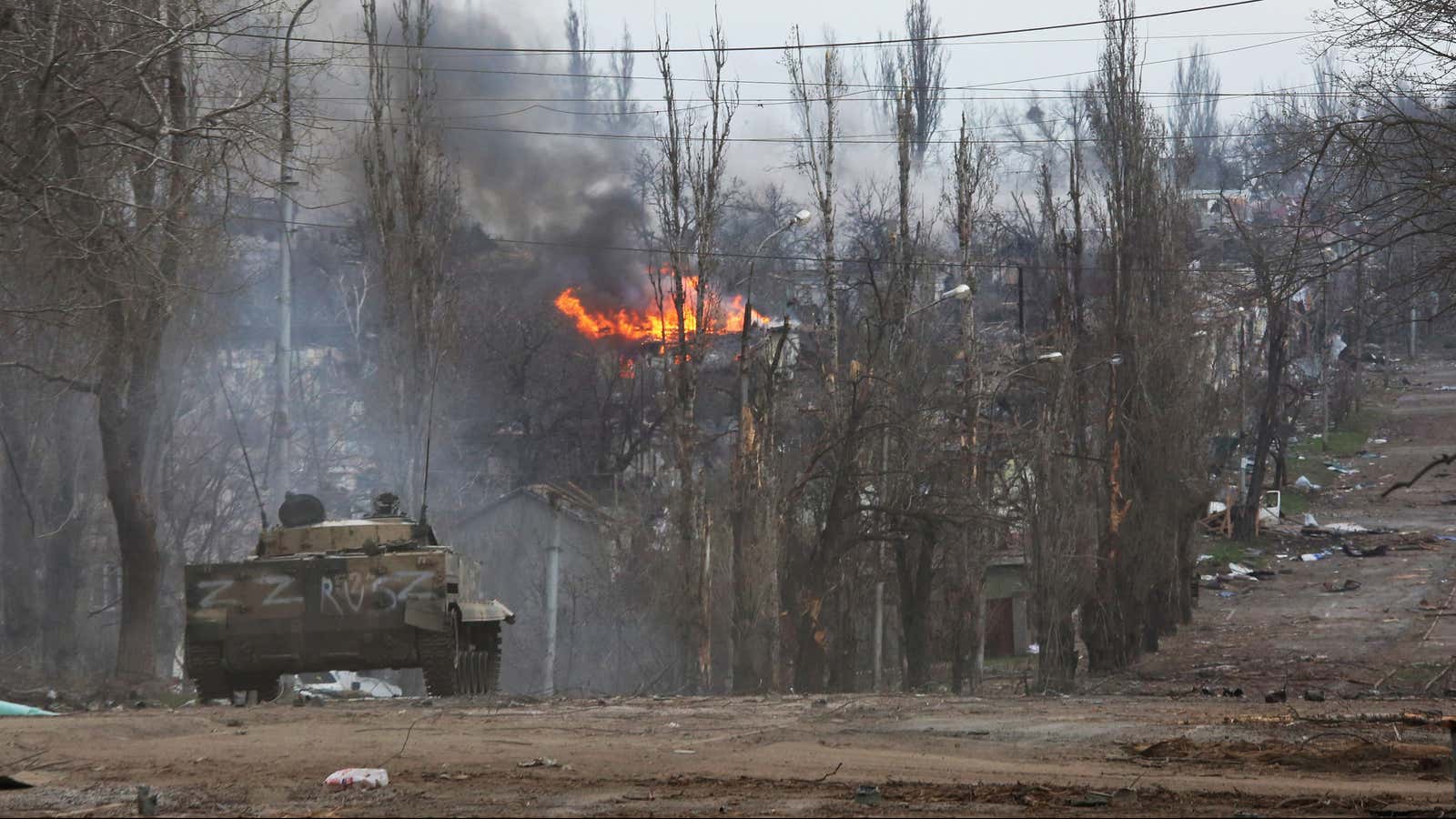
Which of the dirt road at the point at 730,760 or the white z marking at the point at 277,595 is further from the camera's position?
the white z marking at the point at 277,595

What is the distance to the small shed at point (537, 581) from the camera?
1692 inches

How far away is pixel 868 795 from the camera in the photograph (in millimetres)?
7590

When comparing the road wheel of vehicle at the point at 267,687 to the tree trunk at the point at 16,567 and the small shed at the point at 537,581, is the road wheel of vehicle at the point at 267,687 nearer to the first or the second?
the tree trunk at the point at 16,567

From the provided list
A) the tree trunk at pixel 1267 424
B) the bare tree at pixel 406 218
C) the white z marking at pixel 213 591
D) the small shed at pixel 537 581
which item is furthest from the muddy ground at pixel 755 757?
the small shed at pixel 537 581

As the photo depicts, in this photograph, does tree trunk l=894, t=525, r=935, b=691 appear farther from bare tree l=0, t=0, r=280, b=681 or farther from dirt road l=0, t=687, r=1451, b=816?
bare tree l=0, t=0, r=280, b=681

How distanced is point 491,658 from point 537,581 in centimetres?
2534

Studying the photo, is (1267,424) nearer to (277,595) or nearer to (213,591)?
(277,595)

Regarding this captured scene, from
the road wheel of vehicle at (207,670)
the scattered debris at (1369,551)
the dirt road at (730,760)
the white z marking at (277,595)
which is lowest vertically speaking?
the scattered debris at (1369,551)

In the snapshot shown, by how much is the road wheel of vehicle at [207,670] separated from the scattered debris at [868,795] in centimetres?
1028

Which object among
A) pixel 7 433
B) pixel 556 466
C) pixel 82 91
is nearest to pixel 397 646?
pixel 82 91

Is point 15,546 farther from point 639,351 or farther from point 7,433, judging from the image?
point 639,351

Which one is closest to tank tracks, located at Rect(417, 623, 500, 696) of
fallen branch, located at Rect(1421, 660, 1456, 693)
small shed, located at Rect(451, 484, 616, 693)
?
fallen branch, located at Rect(1421, 660, 1456, 693)

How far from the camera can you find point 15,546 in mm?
29531

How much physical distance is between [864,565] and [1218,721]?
660 inches
